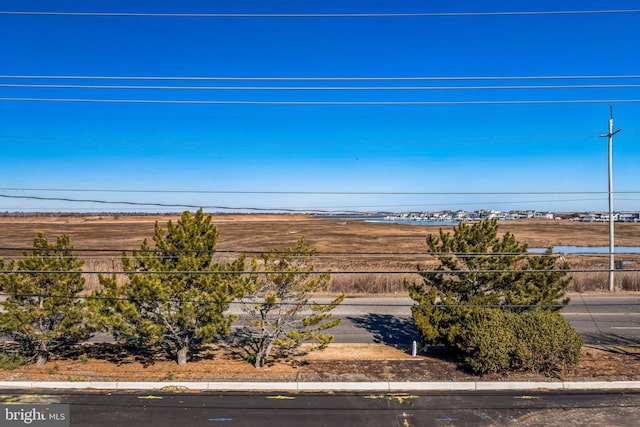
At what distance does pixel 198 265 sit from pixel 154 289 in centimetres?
149

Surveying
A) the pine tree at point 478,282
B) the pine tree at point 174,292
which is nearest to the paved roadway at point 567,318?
the pine tree at point 478,282

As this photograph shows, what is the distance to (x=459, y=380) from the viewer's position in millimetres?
12445

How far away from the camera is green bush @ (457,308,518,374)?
1256 cm

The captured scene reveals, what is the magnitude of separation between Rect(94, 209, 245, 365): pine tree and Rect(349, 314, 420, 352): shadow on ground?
702 cm

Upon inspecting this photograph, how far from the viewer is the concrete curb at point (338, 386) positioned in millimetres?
12078

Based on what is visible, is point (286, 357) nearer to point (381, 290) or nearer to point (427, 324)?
point (427, 324)

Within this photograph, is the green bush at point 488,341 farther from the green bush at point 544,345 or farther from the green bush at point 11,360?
the green bush at point 11,360

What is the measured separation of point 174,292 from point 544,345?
35.2ft

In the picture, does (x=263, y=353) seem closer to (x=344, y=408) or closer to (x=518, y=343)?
(x=344, y=408)

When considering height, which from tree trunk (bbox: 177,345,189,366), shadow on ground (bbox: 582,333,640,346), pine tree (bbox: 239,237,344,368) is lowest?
shadow on ground (bbox: 582,333,640,346)

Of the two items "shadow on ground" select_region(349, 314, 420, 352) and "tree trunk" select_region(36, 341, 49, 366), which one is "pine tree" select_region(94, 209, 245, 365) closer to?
"tree trunk" select_region(36, 341, 49, 366)

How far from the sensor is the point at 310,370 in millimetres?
13430

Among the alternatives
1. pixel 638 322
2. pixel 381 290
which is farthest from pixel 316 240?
pixel 638 322

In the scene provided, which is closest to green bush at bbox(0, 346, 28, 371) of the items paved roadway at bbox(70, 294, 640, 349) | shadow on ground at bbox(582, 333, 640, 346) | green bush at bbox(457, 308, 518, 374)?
paved roadway at bbox(70, 294, 640, 349)
